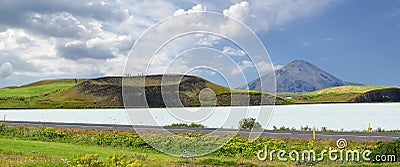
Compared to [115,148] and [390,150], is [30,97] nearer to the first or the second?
[115,148]

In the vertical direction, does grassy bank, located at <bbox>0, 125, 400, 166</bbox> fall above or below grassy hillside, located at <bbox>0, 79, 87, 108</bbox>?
below

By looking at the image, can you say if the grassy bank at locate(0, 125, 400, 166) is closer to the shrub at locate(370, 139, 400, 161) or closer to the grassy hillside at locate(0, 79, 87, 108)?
→ the shrub at locate(370, 139, 400, 161)

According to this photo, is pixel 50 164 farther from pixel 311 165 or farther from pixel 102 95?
pixel 102 95

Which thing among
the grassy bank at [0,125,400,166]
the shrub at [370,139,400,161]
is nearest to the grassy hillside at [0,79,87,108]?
the grassy bank at [0,125,400,166]

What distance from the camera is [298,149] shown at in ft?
104

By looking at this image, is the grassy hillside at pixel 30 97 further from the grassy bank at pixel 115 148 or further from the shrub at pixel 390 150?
the shrub at pixel 390 150

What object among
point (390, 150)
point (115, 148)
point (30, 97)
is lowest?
point (115, 148)

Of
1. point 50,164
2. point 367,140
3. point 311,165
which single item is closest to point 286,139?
point 367,140

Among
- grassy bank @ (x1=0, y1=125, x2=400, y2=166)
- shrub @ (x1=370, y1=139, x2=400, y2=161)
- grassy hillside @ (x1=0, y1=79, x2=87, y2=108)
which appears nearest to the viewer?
grassy bank @ (x1=0, y1=125, x2=400, y2=166)

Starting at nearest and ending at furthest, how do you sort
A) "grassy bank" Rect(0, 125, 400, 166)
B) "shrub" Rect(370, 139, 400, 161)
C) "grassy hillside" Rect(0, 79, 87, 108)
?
"grassy bank" Rect(0, 125, 400, 166), "shrub" Rect(370, 139, 400, 161), "grassy hillside" Rect(0, 79, 87, 108)

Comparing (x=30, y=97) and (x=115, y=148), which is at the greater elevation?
(x=30, y=97)

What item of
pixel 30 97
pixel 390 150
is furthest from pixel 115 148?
pixel 30 97

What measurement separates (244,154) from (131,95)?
573 inches

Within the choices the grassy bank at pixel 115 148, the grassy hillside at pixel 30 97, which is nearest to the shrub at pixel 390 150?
the grassy bank at pixel 115 148
